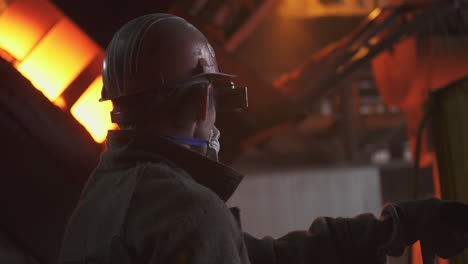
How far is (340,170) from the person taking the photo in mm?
6934

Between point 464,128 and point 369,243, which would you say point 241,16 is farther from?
point 369,243

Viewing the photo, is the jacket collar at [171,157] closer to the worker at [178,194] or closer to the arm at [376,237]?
the worker at [178,194]

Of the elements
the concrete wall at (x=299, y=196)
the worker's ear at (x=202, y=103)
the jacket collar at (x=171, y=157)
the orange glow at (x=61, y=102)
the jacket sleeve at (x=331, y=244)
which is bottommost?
the concrete wall at (x=299, y=196)

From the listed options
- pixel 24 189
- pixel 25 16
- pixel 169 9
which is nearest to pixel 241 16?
pixel 169 9

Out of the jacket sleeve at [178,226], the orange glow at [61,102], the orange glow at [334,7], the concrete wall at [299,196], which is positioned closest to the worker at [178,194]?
the jacket sleeve at [178,226]

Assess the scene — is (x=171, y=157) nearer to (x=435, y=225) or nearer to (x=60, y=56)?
(x=435, y=225)

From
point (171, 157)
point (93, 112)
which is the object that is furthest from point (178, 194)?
point (93, 112)

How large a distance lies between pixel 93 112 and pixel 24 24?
715 mm

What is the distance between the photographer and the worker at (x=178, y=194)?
1355mm

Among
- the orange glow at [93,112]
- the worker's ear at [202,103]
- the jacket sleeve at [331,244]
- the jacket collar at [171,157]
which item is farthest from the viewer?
the orange glow at [93,112]

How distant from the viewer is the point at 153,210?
4.50 feet

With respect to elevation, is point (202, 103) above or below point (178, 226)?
above

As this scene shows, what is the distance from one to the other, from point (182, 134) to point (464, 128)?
1380 millimetres

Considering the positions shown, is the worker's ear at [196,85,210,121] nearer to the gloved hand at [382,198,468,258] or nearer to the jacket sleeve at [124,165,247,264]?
the jacket sleeve at [124,165,247,264]
